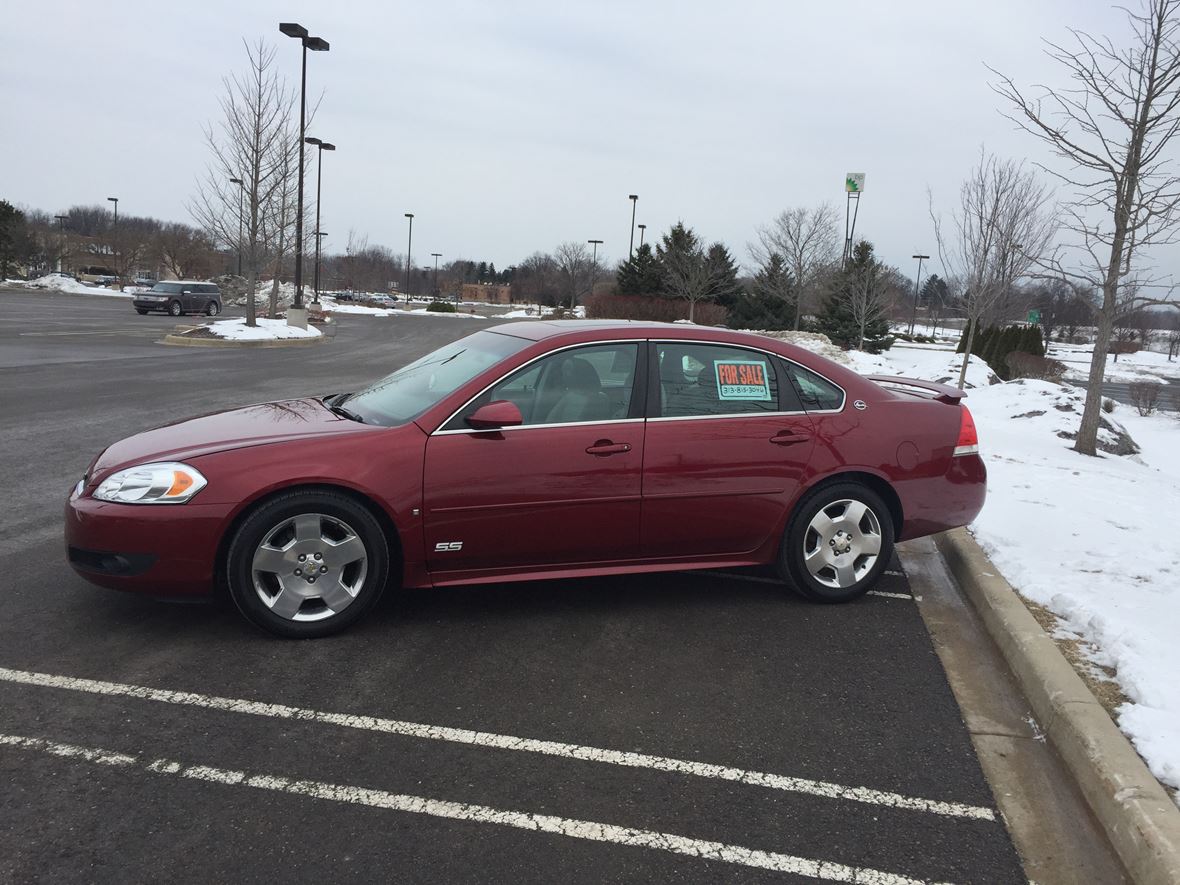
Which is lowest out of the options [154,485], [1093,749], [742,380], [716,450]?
[1093,749]

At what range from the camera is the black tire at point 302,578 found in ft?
12.9

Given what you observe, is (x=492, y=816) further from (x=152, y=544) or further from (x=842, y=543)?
(x=842, y=543)

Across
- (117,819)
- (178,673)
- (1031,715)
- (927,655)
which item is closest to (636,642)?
(927,655)

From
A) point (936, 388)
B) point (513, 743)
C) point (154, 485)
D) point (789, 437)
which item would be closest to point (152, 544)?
point (154, 485)

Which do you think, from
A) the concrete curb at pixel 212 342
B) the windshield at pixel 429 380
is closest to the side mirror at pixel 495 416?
the windshield at pixel 429 380

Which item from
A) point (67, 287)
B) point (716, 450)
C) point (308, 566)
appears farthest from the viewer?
point (67, 287)

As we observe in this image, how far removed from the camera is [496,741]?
10.8ft

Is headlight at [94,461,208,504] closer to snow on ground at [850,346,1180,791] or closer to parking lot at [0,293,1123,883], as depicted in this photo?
parking lot at [0,293,1123,883]

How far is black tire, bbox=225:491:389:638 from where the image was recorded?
394 centimetres

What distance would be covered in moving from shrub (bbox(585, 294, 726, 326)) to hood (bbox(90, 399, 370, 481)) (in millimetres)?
35381

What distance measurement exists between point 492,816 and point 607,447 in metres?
2.04

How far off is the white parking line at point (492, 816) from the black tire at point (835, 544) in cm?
232

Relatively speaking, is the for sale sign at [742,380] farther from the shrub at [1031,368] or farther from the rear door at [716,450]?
the shrub at [1031,368]

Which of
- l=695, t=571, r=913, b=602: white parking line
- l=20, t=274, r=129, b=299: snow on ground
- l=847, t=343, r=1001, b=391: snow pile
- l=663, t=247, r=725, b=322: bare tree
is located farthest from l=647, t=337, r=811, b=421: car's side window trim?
l=20, t=274, r=129, b=299: snow on ground
